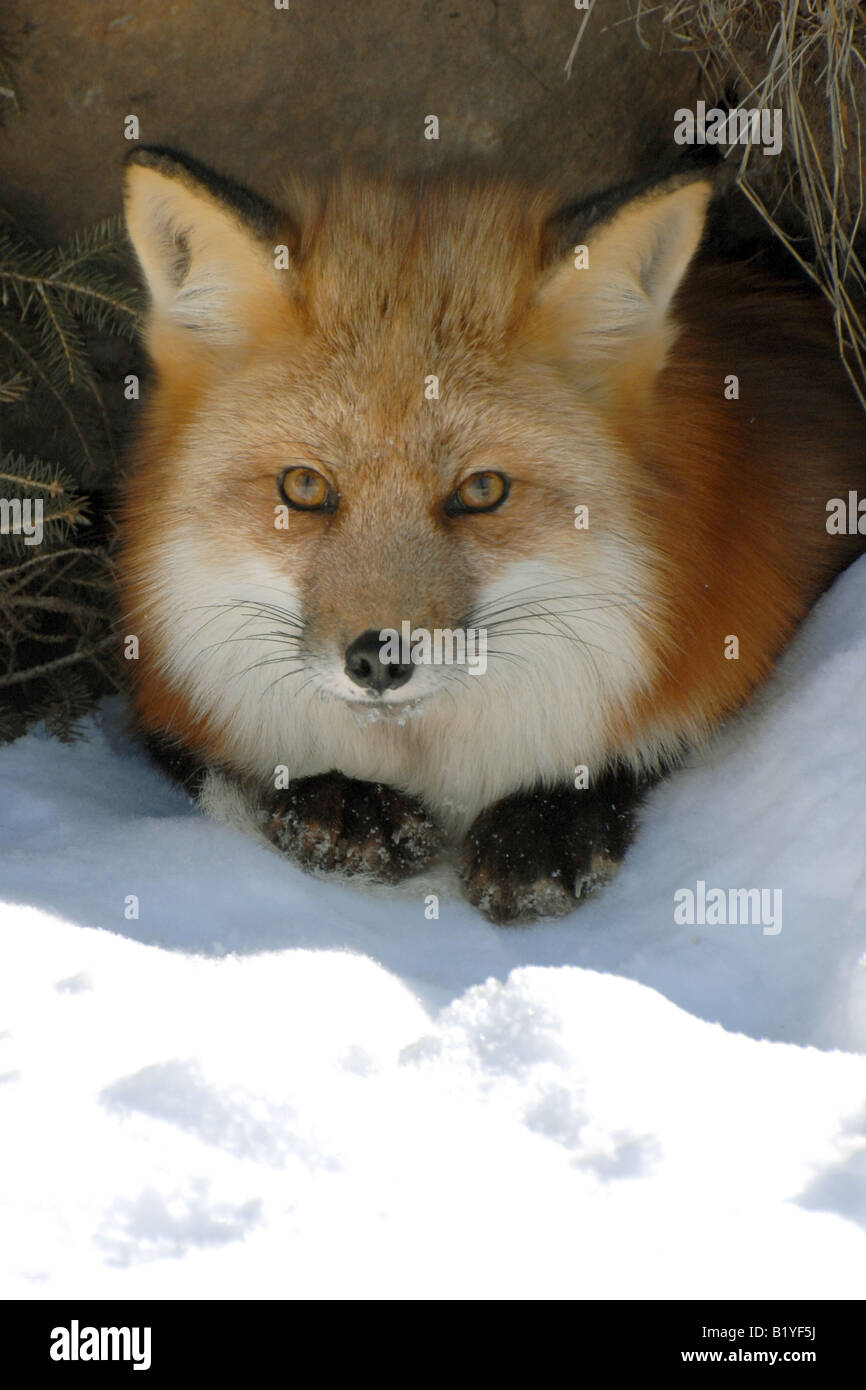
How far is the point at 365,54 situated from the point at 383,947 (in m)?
2.49

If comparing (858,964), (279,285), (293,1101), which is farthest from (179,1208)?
(279,285)

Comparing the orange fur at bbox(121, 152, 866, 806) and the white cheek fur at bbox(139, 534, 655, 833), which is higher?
the orange fur at bbox(121, 152, 866, 806)

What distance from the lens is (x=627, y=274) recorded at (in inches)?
105

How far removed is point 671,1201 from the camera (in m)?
1.84

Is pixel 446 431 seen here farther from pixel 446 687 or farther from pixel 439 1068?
pixel 439 1068

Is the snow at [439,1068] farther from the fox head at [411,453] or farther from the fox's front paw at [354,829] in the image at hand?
the fox head at [411,453]

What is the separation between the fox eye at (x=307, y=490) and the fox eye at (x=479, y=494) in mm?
255

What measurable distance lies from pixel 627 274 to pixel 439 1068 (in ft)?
5.37

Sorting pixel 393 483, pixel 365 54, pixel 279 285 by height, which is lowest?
pixel 393 483

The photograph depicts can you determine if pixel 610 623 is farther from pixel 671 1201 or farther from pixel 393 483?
pixel 671 1201

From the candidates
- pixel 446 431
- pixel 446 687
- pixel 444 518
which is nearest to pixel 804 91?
pixel 446 431

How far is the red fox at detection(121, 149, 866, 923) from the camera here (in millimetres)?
2615

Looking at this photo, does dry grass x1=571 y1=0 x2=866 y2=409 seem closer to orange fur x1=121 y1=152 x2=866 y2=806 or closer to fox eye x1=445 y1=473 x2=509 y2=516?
orange fur x1=121 y1=152 x2=866 y2=806

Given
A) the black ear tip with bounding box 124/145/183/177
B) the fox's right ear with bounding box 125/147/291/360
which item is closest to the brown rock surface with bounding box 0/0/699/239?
the fox's right ear with bounding box 125/147/291/360
